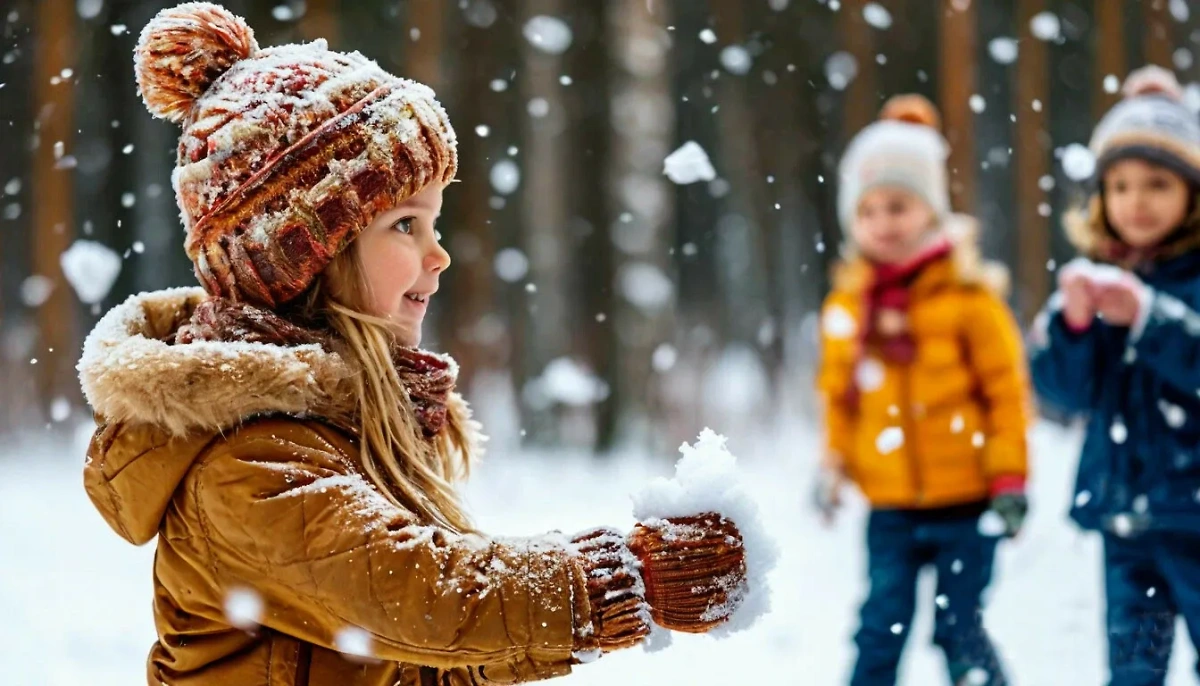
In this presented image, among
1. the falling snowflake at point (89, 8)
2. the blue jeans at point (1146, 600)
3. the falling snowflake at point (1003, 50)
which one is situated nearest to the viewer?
the blue jeans at point (1146, 600)

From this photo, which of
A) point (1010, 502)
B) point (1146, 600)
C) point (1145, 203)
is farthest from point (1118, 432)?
point (1145, 203)

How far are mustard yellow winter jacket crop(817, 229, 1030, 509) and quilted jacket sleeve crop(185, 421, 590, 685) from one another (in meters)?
2.34

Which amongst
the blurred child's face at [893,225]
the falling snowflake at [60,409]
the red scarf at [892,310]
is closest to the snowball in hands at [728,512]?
the red scarf at [892,310]

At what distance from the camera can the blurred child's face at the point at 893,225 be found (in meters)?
3.92

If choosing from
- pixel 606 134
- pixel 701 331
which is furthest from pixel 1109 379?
pixel 701 331

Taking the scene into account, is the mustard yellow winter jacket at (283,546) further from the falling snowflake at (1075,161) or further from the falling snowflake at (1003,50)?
the falling snowflake at (1003,50)

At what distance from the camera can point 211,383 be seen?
1479 mm

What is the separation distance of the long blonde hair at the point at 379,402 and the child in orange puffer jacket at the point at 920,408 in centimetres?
211

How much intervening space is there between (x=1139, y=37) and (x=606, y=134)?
5954 millimetres

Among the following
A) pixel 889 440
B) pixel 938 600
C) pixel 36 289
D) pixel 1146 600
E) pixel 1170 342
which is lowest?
pixel 36 289

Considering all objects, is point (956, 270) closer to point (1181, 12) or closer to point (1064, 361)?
point (1064, 361)

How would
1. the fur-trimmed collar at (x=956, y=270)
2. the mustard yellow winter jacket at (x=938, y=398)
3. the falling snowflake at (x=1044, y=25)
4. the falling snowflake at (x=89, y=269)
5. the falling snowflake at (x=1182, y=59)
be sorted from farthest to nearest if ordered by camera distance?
the falling snowflake at (x=1182, y=59) → the falling snowflake at (x=1044, y=25) → the falling snowflake at (x=89, y=269) → the fur-trimmed collar at (x=956, y=270) → the mustard yellow winter jacket at (x=938, y=398)

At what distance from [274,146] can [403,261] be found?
0.26 metres

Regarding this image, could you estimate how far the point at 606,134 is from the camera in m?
9.51
